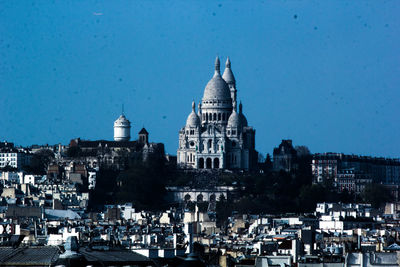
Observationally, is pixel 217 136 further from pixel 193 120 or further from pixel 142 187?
pixel 142 187

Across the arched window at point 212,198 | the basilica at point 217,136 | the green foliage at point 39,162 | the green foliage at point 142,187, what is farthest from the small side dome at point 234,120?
the arched window at point 212,198

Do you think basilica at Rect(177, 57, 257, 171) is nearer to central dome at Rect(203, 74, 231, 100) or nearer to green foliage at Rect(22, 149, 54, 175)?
central dome at Rect(203, 74, 231, 100)

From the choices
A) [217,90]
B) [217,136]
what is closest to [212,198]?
[217,136]

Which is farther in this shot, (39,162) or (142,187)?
(39,162)

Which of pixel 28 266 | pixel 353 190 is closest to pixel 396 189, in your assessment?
pixel 353 190

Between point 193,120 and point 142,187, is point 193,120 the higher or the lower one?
the higher one

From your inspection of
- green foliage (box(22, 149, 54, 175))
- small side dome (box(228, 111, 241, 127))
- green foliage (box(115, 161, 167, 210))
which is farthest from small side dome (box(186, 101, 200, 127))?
green foliage (box(115, 161, 167, 210))

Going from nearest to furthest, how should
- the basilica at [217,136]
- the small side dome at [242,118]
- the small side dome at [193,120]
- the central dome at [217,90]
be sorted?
the basilica at [217,136] < the small side dome at [193,120] < the small side dome at [242,118] < the central dome at [217,90]

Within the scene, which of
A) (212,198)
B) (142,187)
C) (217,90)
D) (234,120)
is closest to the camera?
(142,187)

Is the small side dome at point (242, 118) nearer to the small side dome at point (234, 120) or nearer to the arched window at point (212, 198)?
the small side dome at point (234, 120)
